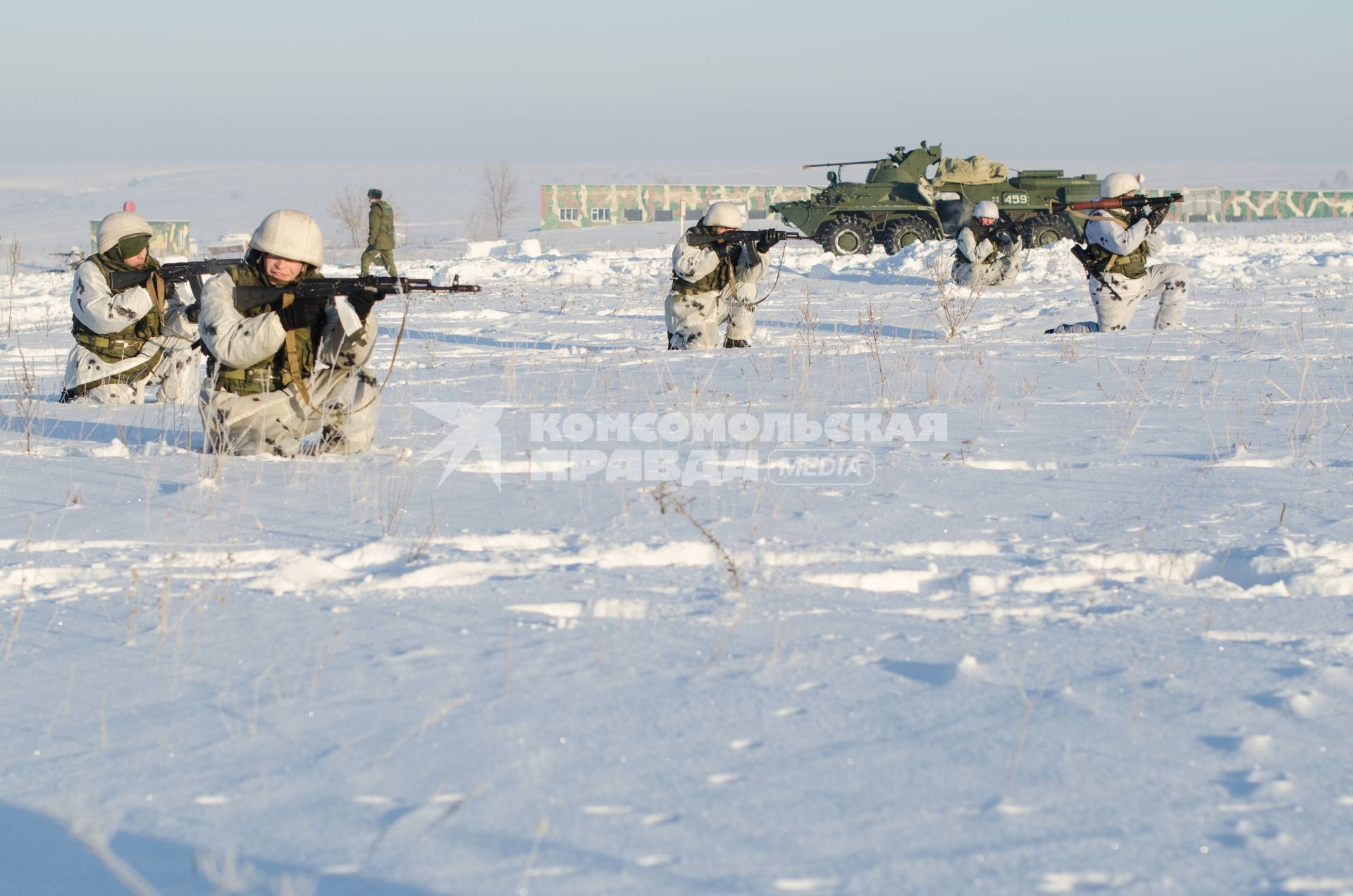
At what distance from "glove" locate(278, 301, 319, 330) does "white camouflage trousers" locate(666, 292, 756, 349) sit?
4.58 meters

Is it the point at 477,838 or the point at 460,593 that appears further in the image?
the point at 460,593

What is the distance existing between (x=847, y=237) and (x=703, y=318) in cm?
1421

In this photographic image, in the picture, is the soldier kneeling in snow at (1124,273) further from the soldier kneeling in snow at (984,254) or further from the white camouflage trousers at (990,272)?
the white camouflage trousers at (990,272)

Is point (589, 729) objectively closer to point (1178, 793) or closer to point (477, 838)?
point (477, 838)

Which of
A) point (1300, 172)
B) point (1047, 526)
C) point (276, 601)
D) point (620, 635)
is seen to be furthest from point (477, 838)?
point (1300, 172)

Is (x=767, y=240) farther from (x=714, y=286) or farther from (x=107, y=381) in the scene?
(x=107, y=381)

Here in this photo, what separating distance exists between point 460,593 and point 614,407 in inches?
124

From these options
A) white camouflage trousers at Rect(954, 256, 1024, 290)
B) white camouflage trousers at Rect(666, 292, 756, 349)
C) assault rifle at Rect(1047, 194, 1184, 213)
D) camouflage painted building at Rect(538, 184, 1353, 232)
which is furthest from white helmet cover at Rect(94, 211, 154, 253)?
camouflage painted building at Rect(538, 184, 1353, 232)

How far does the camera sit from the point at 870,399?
6055 millimetres

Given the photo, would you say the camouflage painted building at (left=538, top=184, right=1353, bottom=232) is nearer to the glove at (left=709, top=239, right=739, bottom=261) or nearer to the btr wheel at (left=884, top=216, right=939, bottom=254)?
the btr wheel at (left=884, top=216, right=939, bottom=254)

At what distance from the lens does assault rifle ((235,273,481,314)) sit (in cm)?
470

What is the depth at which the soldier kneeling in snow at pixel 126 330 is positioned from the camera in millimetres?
6598

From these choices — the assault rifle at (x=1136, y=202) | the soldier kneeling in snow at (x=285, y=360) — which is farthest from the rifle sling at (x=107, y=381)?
the assault rifle at (x=1136, y=202)

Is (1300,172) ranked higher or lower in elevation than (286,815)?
higher
